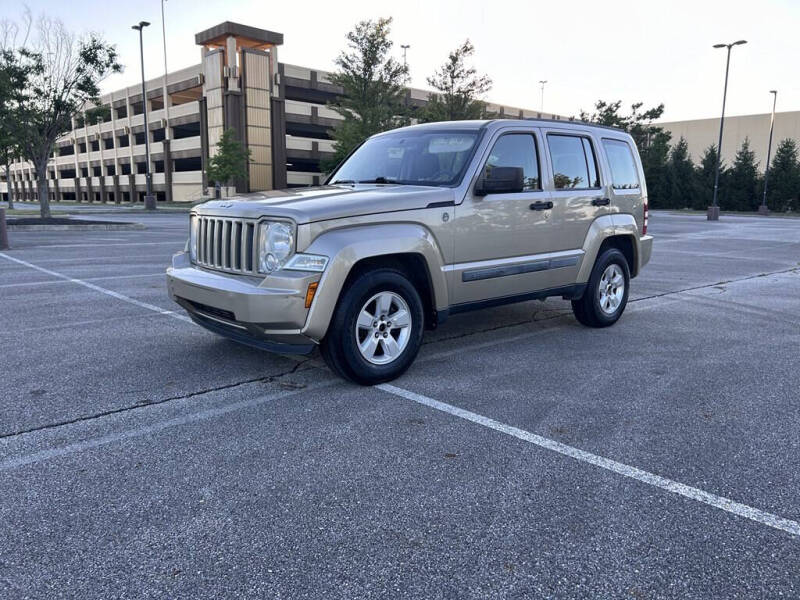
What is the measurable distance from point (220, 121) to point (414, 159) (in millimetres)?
48976

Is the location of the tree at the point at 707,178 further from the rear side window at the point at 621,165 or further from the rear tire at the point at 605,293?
the rear tire at the point at 605,293

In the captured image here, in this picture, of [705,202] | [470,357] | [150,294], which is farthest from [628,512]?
[705,202]

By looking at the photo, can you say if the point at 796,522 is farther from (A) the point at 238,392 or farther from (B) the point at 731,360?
(A) the point at 238,392

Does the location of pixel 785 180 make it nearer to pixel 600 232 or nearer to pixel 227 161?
pixel 227 161

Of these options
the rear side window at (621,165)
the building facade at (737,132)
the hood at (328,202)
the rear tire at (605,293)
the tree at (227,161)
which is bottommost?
the rear tire at (605,293)

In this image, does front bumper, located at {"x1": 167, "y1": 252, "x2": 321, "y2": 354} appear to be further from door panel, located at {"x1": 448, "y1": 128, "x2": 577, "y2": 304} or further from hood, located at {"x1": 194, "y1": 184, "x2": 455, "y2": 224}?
door panel, located at {"x1": 448, "y1": 128, "x2": 577, "y2": 304}

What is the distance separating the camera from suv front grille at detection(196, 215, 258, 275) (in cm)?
469

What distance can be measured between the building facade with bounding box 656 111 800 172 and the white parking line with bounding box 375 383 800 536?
69.6 meters

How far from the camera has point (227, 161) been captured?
43656mm

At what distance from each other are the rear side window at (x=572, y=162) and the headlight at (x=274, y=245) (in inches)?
116

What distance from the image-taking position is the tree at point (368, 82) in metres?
36.7

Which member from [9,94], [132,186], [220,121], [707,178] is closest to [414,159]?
[9,94]

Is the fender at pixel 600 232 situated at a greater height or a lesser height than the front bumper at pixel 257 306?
greater

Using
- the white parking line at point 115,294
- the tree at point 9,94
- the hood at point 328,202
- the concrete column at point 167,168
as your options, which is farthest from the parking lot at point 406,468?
the concrete column at point 167,168
